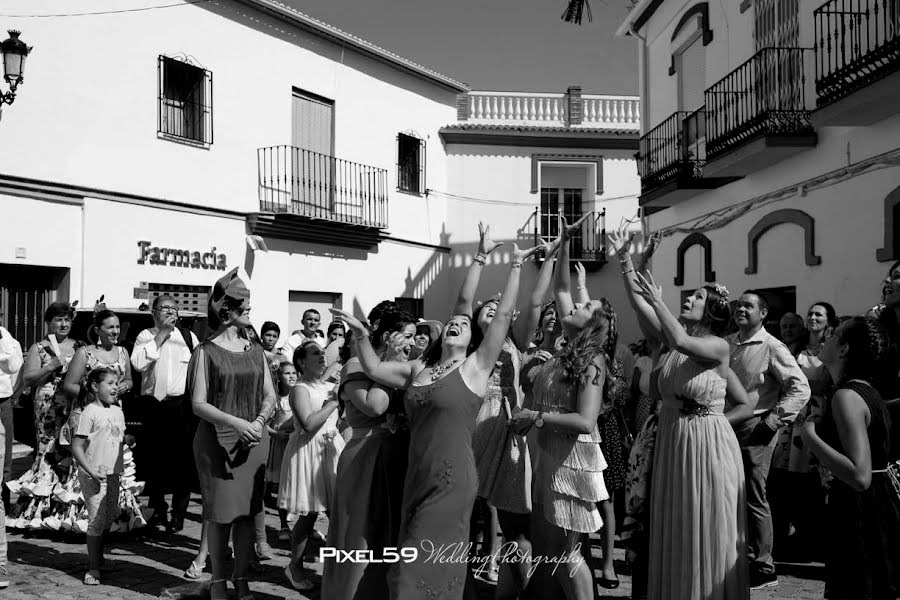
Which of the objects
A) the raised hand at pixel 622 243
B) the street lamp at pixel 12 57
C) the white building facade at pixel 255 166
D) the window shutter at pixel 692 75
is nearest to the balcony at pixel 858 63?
the window shutter at pixel 692 75

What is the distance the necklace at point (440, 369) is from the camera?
381cm

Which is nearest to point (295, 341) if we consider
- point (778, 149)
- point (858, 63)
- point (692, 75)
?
point (778, 149)

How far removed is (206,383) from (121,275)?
864 centimetres

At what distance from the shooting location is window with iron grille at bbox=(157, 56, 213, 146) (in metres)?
13.5

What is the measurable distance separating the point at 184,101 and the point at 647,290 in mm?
11419

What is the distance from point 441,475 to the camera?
12.2 feet

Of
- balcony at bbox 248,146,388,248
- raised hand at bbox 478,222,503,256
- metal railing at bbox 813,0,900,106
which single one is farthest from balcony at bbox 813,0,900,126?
balcony at bbox 248,146,388,248

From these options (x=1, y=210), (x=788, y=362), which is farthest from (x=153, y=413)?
(x=1, y=210)

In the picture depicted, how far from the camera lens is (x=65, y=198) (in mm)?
11852

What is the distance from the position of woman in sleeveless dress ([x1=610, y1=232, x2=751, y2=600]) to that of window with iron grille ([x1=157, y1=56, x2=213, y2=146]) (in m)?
11.1

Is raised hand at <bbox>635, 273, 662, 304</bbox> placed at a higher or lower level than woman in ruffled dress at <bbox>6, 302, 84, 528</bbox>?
higher

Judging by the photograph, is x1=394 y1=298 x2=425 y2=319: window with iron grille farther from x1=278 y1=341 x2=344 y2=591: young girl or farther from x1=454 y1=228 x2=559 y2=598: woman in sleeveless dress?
x1=454 y1=228 x2=559 y2=598: woman in sleeveless dress

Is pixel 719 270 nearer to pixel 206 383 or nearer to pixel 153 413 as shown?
pixel 153 413

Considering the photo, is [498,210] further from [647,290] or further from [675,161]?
[647,290]
